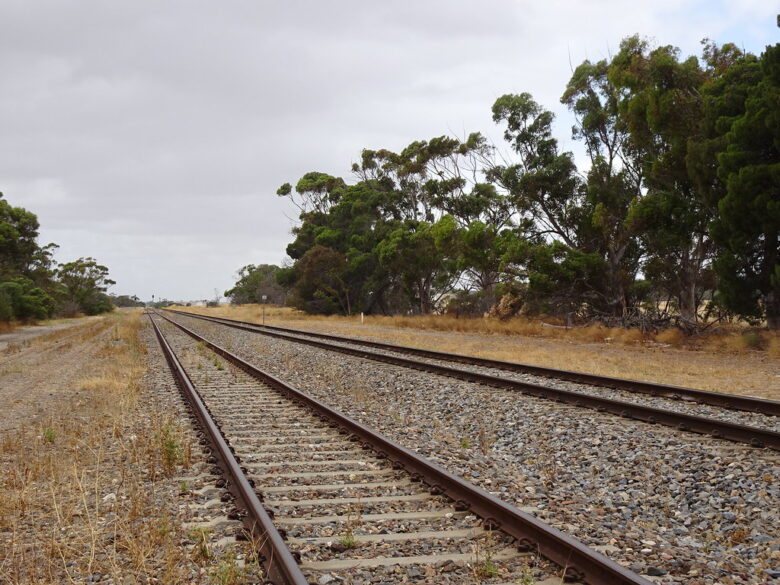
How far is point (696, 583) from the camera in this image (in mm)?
3793

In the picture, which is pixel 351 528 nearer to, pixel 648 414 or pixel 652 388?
pixel 648 414

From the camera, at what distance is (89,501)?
18.0ft

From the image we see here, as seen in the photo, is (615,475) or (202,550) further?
(615,475)

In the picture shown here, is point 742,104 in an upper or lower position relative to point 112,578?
upper

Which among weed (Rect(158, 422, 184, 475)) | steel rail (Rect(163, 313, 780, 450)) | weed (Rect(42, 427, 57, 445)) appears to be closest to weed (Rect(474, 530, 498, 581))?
weed (Rect(158, 422, 184, 475))

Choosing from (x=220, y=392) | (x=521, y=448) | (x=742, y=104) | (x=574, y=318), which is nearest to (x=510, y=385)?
(x=521, y=448)

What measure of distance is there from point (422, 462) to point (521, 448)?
1.95 m

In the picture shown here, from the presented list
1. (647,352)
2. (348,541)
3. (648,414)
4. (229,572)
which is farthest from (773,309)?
(229,572)

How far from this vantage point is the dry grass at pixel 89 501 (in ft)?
13.5

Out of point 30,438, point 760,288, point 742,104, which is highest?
point 742,104

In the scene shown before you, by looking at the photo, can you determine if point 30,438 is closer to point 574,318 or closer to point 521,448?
point 521,448

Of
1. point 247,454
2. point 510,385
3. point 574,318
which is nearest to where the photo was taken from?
point 247,454

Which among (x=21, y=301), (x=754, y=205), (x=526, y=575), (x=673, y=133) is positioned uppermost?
(x=673, y=133)

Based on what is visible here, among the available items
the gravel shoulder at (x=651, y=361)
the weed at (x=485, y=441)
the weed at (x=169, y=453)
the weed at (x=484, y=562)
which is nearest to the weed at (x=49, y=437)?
the weed at (x=169, y=453)
